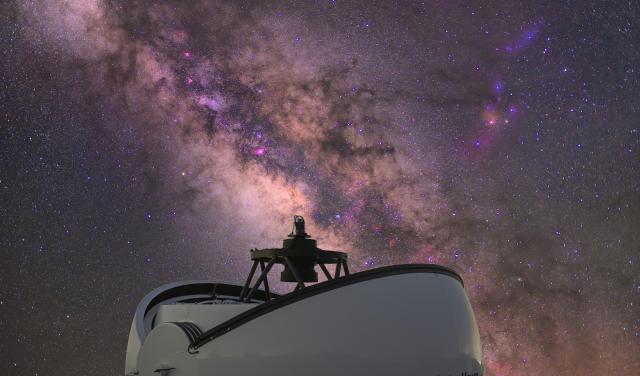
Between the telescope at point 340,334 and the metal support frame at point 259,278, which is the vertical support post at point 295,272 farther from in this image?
the telescope at point 340,334

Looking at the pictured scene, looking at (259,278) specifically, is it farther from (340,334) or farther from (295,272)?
(340,334)

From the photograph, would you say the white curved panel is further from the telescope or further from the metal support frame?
the metal support frame

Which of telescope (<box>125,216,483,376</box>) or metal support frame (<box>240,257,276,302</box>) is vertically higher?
metal support frame (<box>240,257,276,302</box>)

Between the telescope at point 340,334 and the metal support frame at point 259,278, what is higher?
the metal support frame at point 259,278

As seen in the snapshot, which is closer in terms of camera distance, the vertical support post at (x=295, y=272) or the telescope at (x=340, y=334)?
the telescope at (x=340, y=334)

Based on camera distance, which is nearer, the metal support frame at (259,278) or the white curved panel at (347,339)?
the white curved panel at (347,339)

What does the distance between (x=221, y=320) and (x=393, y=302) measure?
2504 millimetres

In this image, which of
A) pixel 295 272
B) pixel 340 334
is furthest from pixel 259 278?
pixel 340 334

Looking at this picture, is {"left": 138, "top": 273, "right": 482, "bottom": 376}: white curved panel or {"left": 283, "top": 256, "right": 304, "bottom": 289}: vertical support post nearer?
{"left": 138, "top": 273, "right": 482, "bottom": 376}: white curved panel

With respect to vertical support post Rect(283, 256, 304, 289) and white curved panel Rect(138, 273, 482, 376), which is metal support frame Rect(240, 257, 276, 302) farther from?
white curved panel Rect(138, 273, 482, 376)

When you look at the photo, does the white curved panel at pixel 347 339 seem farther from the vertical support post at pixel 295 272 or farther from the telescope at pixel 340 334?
the vertical support post at pixel 295 272

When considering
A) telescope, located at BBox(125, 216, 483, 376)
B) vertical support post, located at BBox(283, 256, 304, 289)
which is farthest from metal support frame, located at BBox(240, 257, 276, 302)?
telescope, located at BBox(125, 216, 483, 376)

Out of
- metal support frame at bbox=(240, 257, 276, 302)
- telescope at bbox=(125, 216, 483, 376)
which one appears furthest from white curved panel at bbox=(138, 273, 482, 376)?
metal support frame at bbox=(240, 257, 276, 302)

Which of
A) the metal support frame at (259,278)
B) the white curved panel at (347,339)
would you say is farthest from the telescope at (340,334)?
the metal support frame at (259,278)
